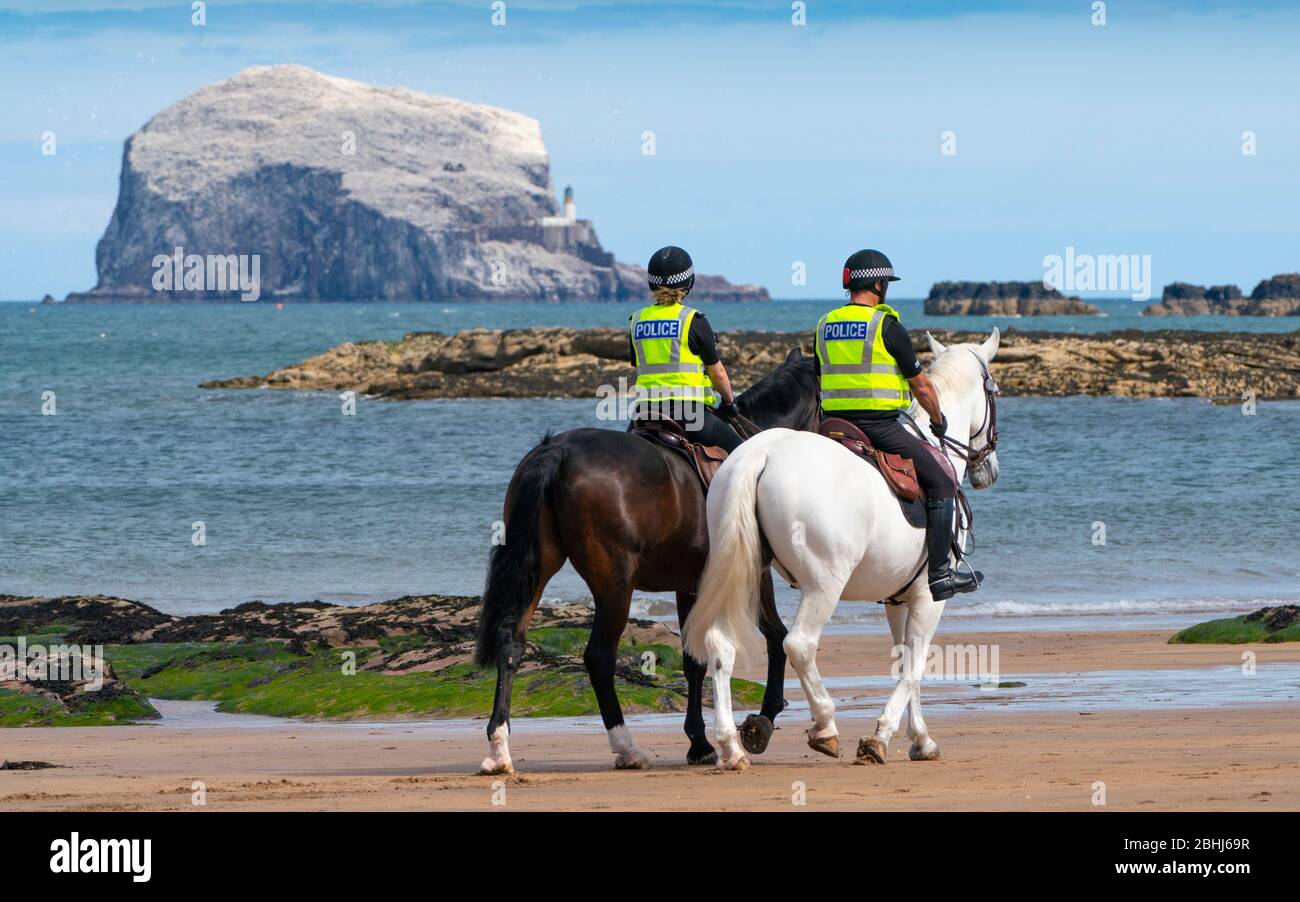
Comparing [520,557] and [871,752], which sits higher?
[520,557]

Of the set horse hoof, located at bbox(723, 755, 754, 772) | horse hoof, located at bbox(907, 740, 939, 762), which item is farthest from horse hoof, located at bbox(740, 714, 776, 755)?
horse hoof, located at bbox(907, 740, 939, 762)

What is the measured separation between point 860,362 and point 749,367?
61.5 metres

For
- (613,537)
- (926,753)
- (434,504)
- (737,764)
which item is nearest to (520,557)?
(613,537)

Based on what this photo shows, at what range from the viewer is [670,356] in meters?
12.2

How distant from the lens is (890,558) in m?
11.2

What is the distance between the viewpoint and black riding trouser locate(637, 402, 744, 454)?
12141 millimetres

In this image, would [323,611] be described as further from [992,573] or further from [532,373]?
[532,373]

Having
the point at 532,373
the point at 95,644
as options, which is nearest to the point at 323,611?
the point at 95,644

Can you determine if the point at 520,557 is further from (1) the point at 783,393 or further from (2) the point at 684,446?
(1) the point at 783,393

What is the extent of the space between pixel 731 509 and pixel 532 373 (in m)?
63.1

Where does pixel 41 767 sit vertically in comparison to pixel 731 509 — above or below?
below

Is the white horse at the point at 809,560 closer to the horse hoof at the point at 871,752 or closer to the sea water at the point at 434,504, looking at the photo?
the horse hoof at the point at 871,752

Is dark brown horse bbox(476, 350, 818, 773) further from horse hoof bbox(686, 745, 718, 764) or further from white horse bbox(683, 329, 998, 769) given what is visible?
white horse bbox(683, 329, 998, 769)

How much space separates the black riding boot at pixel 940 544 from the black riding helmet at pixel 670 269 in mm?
2375
